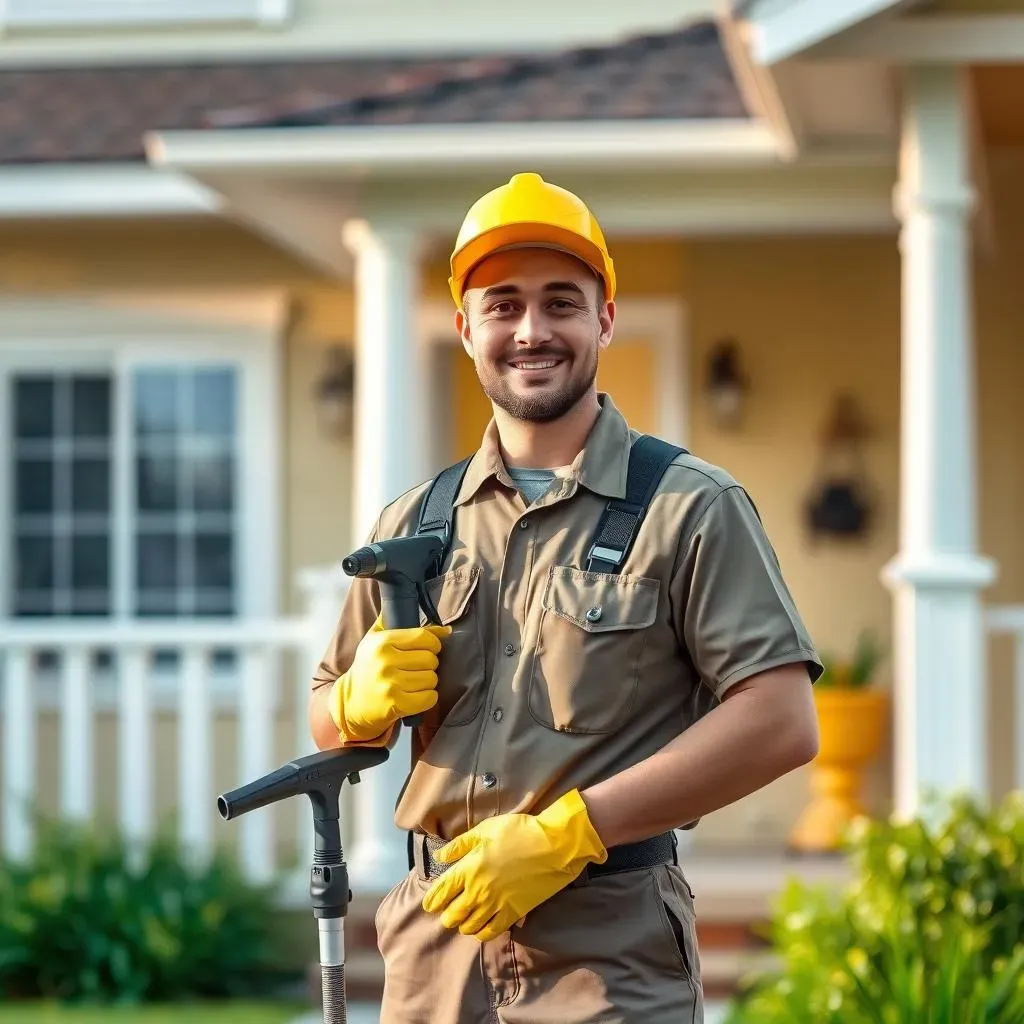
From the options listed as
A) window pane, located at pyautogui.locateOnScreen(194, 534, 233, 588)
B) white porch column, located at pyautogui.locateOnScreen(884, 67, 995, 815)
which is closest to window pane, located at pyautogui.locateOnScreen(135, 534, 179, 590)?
window pane, located at pyautogui.locateOnScreen(194, 534, 233, 588)

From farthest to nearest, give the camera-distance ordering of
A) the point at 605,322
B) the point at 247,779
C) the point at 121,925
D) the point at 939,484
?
the point at 247,779
the point at 121,925
the point at 939,484
the point at 605,322

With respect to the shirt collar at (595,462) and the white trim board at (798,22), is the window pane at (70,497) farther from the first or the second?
the shirt collar at (595,462)

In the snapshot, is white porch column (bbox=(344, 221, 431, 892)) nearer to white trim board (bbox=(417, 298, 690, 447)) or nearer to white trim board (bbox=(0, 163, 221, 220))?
white trim board (bbox=(0, 163, 221, 220))

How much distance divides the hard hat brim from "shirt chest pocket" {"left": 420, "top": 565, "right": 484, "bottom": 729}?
45cm

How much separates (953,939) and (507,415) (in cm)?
280

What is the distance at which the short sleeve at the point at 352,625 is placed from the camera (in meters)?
2.81

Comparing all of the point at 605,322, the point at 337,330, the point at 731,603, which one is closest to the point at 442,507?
the point at 605,322

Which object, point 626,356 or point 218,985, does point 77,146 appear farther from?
point 218,985

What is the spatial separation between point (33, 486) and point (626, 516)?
708cm

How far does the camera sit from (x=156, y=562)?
9078 mm

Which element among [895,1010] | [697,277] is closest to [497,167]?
[697,277]

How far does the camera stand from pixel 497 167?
6.90m

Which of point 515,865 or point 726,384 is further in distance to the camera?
point 726,384

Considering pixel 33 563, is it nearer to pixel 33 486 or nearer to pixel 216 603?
pixel 33 486
